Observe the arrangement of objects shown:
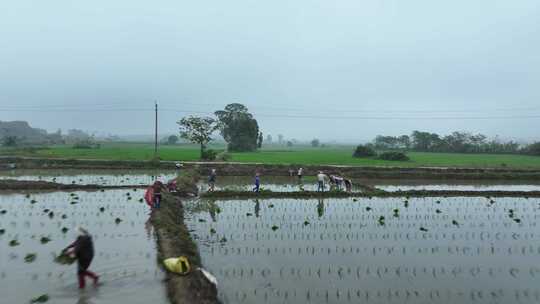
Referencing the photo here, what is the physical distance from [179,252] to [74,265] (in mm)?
2696

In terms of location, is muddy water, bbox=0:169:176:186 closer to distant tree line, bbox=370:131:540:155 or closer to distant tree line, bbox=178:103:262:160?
distant tree line, bbox=178:103:262:160

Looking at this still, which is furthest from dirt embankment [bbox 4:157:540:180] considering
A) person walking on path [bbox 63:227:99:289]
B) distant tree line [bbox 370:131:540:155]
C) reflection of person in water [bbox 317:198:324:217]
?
distant tree line [bbox 370:131:540:155]

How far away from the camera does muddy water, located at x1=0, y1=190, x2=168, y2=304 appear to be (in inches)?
357

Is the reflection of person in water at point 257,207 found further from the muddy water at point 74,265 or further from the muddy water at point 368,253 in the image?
the muddy water at point 74,265

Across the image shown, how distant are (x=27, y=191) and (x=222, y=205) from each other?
39.1ft

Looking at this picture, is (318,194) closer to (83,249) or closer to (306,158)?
(83,249)

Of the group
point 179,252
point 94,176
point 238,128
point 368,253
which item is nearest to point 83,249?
point 179,252

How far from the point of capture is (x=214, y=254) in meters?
12.4

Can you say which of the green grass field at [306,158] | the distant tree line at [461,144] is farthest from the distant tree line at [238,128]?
the distant tree line at [461,144]

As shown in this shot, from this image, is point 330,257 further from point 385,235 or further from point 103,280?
point 103,280

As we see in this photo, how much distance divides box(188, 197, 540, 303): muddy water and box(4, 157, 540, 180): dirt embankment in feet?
47.7

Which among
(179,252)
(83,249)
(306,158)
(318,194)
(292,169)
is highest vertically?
(306,158)

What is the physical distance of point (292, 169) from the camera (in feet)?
122

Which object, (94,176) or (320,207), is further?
(94,176)
